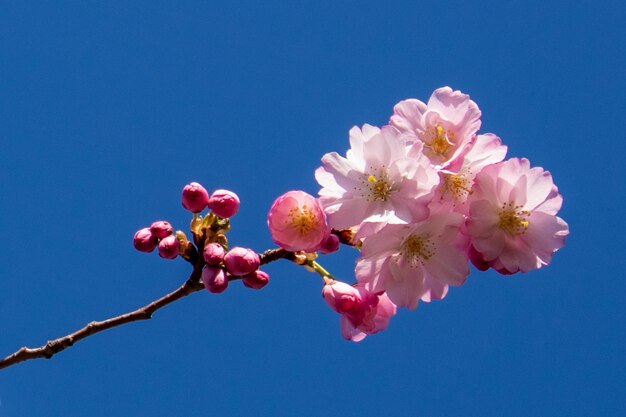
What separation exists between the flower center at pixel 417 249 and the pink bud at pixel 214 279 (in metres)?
0.56

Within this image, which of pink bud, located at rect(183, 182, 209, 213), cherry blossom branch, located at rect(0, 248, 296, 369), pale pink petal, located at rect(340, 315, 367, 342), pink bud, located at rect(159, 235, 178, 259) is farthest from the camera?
pale pink petal, located at rect(340, 315, 367, 342)

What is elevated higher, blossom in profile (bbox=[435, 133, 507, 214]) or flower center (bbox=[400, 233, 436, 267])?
blossom in profile (bbox=[435, 133, 507, 214])

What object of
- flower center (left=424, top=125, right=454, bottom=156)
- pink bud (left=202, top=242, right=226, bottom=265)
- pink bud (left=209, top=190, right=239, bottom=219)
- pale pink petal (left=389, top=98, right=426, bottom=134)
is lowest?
pink bud (left=202, top=242, right=226, bottom=265)

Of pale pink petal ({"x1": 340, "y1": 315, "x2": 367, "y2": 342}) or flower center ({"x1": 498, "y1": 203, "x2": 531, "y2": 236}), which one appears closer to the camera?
flower center ({"x1": 498, "y1": 203, "x2": 531, "y2": 236})

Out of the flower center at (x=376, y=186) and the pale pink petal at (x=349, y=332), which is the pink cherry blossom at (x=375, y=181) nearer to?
the flower center at (x=376, y=186)

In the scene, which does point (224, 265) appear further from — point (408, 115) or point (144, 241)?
point (408, 115)

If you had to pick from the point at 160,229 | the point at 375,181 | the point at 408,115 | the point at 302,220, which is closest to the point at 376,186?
the point at 375,181

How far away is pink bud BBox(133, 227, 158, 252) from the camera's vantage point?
1910mm

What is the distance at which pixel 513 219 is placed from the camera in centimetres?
194

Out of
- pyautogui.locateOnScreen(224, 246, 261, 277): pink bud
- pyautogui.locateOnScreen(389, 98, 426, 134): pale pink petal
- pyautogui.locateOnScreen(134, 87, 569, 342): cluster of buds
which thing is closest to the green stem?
pyautogui.locateOnScreen(134, 87, 569, 342): cluster of buds

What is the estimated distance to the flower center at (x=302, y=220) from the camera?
6.16ft

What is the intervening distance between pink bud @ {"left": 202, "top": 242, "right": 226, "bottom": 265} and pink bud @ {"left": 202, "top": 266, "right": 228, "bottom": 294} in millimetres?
23

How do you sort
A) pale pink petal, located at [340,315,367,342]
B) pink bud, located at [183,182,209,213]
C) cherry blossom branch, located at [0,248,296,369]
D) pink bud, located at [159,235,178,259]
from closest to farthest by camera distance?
cherry blossom branch, located at [0,248,296,369]
pink bud, located at [159,235,178,259]
pink bud, located at [183,182,209,213]
pale pink petal, located at [340,315,367,342]

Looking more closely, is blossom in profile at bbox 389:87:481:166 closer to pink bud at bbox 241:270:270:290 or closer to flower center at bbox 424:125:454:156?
flower center at bbox 424:125:454:156
